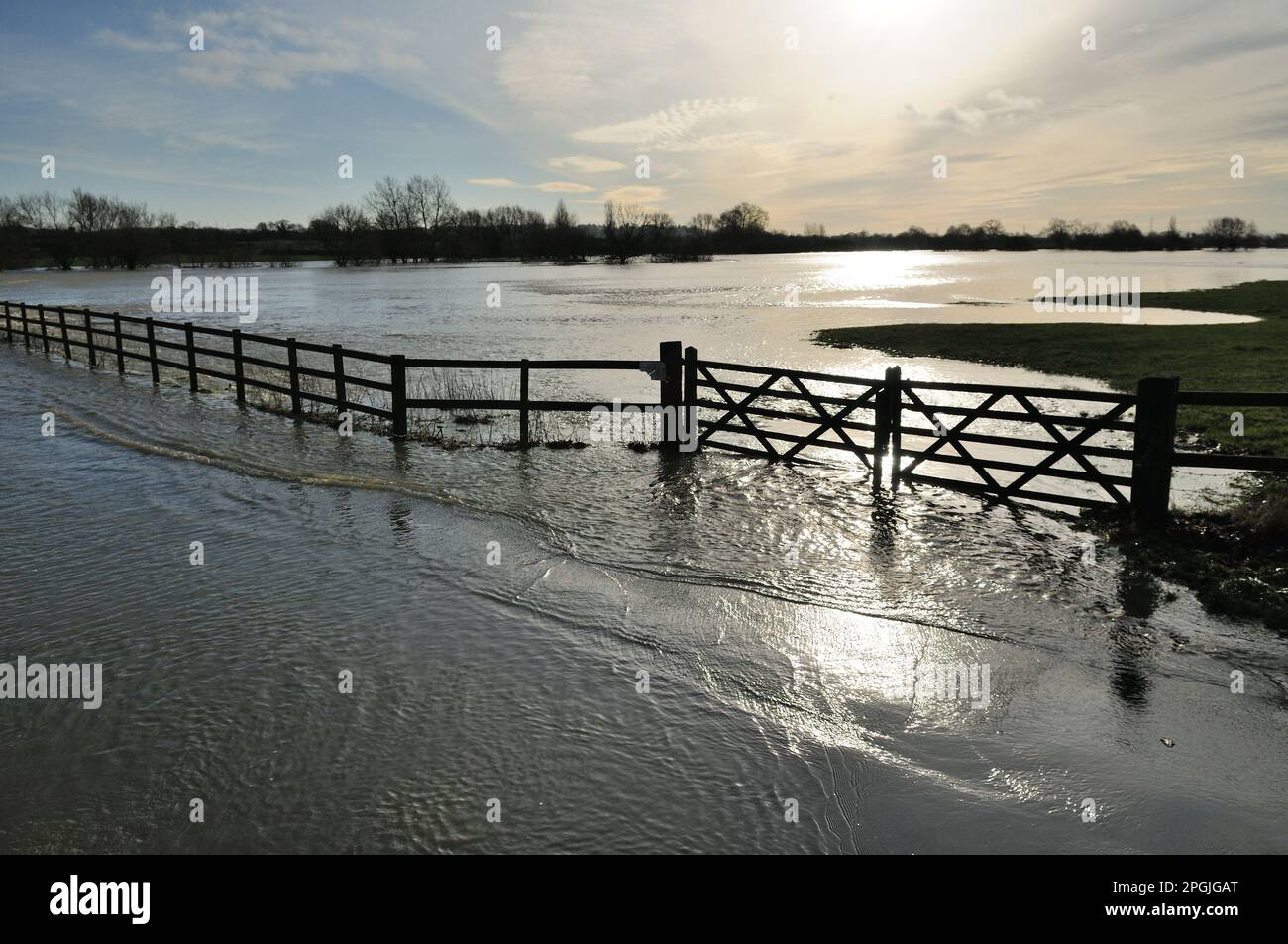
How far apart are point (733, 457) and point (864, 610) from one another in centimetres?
678

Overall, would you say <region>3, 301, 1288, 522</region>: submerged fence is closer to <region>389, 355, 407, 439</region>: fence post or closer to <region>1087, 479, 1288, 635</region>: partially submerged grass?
<region>389, 355, 407, 439</region>: fence post

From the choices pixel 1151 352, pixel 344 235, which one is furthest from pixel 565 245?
pixel 1151 352

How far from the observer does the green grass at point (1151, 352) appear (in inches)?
644

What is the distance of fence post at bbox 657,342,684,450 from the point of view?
14355 millimetres

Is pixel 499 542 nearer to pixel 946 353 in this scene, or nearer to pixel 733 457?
pixel 733 457

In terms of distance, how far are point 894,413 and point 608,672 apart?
7319 millimetres

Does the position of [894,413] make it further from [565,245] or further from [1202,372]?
[565,245]

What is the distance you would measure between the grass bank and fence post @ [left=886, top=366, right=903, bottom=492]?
9.03 ft

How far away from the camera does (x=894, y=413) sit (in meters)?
12.0

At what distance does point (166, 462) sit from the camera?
1384 centimetres

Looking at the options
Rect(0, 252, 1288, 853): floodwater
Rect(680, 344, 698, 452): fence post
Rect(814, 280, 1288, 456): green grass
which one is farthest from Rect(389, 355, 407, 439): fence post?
Rect(814, 280, 1288, 456): green grass

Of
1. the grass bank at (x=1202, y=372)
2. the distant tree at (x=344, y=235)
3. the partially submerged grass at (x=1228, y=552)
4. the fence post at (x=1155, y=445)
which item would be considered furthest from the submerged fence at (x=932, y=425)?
the distant tree at (x=344, y=235)

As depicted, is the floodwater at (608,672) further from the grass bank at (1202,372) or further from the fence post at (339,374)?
the fence post at (339,374)

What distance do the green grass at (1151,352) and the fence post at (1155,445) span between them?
5529 millimetres
